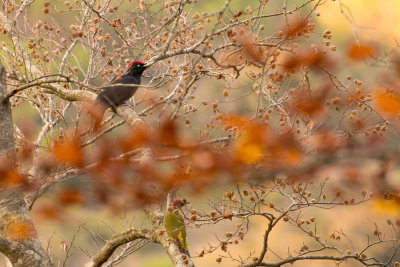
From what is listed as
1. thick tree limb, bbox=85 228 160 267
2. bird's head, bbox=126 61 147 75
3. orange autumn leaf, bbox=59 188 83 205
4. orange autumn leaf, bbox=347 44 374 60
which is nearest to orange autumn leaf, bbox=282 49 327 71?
orange autumn leaf, bbox=347 44 374 60

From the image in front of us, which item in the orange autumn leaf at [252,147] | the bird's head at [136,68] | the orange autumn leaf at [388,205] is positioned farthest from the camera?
the bird's head at [136,68]

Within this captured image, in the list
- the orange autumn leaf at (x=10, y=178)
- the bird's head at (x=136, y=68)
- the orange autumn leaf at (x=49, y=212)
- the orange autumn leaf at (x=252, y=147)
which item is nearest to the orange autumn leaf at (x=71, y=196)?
the orange autumn leaf at (x=49, y=212)

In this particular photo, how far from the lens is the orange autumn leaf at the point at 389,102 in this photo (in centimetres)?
453

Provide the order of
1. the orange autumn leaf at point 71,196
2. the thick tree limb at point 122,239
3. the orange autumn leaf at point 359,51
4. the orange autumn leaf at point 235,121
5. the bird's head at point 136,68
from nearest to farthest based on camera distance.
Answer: the orange autumn leaf at point 71,196 → the orange autumn leaf at point 359,51 → the orange autumn leaf at point 235,121 → the thick tree limb at point 122,239 → the bird's head at point 136,68

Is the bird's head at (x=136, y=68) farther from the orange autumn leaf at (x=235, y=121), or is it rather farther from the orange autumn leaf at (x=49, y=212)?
the orange autumn leaf at (x=49, y=212)

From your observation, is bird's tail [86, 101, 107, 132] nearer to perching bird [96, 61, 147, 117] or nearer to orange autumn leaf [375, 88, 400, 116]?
perching bird [96, 61, 147, 117]

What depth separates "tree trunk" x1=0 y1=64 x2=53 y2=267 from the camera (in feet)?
16.1

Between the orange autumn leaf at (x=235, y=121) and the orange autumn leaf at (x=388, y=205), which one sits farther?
the orange autumn leaf at (x=235, y=121)

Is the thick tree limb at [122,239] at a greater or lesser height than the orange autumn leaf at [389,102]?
lesser

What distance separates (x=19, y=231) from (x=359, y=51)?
3413mm

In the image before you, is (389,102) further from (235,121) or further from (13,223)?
(13,223)

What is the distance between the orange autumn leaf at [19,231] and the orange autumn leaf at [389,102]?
350 centimetres

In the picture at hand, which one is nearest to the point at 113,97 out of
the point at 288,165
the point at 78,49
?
the point at 288,165

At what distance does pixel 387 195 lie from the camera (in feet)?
11.3
